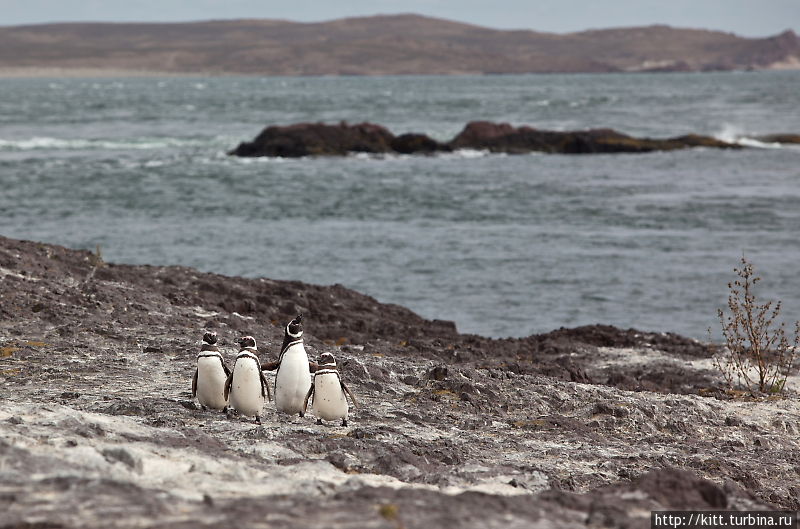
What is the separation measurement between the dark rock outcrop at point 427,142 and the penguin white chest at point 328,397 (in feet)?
133

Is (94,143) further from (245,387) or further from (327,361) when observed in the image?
(245,387)

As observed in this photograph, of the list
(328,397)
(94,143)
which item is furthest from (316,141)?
(328,397)

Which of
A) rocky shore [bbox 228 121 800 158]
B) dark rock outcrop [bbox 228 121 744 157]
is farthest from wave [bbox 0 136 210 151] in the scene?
rocky shore [bbox 228 121 800 158]

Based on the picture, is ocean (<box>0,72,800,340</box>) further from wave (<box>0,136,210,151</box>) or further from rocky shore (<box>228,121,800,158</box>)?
rocky shore (<box>228,121,800,158</box>)

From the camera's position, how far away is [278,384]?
25.2 ft

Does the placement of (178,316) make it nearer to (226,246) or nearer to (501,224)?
(226,246)

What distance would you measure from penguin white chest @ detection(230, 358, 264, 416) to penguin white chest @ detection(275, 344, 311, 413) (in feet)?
0.65

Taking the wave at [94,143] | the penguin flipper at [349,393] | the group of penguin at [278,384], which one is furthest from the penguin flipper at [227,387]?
the wave at [94,143]

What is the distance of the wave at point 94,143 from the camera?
170 ft

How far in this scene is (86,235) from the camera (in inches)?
956

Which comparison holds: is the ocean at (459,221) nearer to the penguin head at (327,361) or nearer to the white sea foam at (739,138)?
the white sea foam at (739,138)

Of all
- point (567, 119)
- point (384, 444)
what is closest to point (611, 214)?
point (384, 444)

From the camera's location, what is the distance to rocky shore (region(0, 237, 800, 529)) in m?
4.87

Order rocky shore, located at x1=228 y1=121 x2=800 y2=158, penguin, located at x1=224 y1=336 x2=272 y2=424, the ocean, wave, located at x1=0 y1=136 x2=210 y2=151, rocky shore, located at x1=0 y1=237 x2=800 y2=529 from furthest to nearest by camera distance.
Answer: wave, located at x1=0 y1=136 x2=210 y2=151 < rocky shore, located at x1=228 y1=121 x2=800 y2=158 < the ocean < penguin, located at x1=224 y1=336 x2=272 y2=424 < rocky shore, located at x1=0 y1=237 x2=800 y2=529
